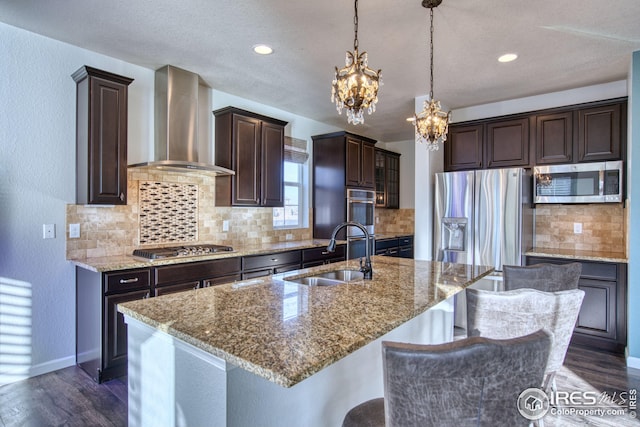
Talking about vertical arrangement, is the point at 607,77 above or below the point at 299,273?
above

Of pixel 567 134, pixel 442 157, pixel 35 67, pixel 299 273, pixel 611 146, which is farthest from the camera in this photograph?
pixel 442 157

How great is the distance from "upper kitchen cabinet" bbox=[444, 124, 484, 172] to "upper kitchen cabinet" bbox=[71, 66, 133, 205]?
3.63 metres

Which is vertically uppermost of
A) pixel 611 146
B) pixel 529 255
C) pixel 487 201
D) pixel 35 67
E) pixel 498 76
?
pixel 498 76

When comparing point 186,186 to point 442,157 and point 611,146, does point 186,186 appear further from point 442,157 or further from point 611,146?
point 611,146

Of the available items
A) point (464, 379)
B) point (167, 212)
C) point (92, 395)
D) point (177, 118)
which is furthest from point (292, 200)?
point (464, 379)

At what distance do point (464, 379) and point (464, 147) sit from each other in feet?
13.3

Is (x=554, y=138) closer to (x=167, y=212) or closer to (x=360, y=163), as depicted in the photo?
(x=360, y=163)

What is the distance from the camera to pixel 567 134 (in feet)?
12.3

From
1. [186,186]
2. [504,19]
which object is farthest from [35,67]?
[504,19]

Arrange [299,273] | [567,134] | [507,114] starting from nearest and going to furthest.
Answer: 1. [299,273]
2. [567,134]
3. [507,114]

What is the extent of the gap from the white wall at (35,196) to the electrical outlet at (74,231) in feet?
0.18

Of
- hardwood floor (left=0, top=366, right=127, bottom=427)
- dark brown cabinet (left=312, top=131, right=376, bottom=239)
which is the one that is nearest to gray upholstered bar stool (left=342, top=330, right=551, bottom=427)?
hardwood floor (left=0, top=366, right=127, bottom=427)

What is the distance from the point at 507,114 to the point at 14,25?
482 cm

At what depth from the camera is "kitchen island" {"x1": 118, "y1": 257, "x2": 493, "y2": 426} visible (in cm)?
103
